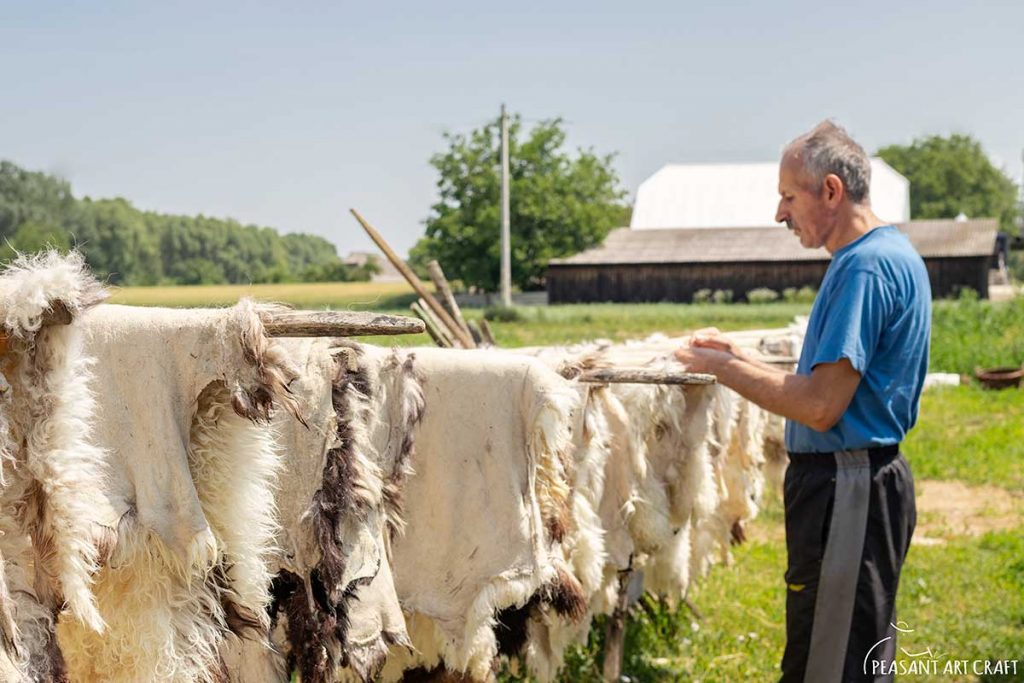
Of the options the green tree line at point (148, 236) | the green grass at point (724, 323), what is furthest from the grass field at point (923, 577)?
the green tree line at point (148, 236)

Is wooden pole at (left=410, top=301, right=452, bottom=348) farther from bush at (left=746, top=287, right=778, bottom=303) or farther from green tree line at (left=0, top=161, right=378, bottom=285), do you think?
bush at (left=746, top=287, right=778, bottom=303)

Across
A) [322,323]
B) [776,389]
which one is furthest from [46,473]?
[776,389]

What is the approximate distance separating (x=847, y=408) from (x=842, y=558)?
1.54ft

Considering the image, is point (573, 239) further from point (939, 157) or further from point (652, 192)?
point (939, 157)

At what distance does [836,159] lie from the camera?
321 cm

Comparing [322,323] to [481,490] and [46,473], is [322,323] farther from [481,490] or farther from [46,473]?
[481,490]

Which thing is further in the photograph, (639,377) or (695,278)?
(695,278)

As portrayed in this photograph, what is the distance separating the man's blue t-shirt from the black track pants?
9cm

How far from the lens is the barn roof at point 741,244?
40812 mm

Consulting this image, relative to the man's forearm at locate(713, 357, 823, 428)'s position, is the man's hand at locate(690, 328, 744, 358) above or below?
above

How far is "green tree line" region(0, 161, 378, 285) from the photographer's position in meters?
29.3

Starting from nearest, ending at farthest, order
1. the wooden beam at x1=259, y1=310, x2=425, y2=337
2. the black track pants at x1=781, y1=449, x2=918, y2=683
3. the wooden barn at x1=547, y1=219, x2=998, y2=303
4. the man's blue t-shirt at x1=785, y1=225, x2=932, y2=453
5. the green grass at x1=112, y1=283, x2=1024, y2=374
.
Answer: the wooden beam at x1=259, y1=310, x2=425, y2=337
the man's blue t-shirt at x1=785, y1=225, x2=932, y2=453
the black track pants at x1=781, y1=449, x2=918, y2=683
the green grass at x1=112, y1=283, x2=1024, y2=374
the wooden barn at x1=547, y1=219, x2=998, y2=303

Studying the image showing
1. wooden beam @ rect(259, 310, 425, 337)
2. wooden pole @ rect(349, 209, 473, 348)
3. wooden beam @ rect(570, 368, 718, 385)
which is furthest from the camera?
wooden pole @ rect(349, 209, 473, 348)

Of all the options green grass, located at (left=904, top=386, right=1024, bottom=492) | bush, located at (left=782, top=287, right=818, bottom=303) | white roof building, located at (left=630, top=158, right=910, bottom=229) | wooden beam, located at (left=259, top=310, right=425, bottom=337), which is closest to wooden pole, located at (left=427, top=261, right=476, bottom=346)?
wooden beam, located at (left=259, top=310, right=425, bottom=337)
